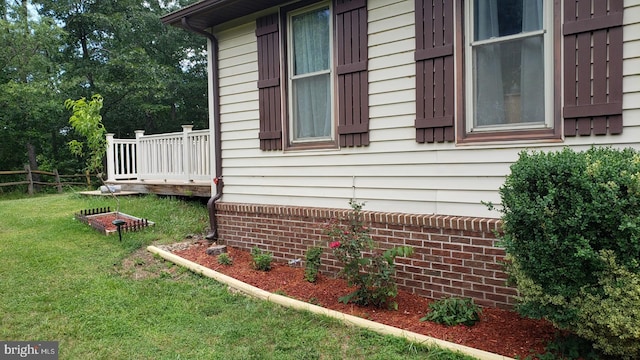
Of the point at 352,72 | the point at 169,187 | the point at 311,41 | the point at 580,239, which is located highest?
the point at 311,41

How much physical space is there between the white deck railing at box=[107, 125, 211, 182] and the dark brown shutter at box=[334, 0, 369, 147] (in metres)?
3.47

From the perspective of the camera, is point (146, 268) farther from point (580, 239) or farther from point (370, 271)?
point (580, 239)

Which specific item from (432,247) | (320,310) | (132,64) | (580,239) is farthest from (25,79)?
(580,239)

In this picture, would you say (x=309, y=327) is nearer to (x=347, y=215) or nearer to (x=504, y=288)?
(x=347, y=215)

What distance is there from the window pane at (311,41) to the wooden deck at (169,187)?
3352 mm

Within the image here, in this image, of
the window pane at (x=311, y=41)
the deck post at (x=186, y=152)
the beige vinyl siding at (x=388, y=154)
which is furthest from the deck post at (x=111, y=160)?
the window pane at (x=311, y=41)

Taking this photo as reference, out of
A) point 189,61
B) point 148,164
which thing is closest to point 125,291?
point 148,164

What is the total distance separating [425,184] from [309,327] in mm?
1670

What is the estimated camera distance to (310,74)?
491 centimetres

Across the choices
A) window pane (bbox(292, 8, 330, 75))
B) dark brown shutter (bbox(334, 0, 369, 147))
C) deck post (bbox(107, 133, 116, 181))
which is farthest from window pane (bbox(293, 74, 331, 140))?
deck post (bbox(107, 133, 116, 181))

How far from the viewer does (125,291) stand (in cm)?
425

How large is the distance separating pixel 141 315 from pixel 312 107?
281 centimetres

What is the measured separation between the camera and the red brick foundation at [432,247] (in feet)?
11.8

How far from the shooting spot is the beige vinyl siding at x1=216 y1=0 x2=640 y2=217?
350cm
